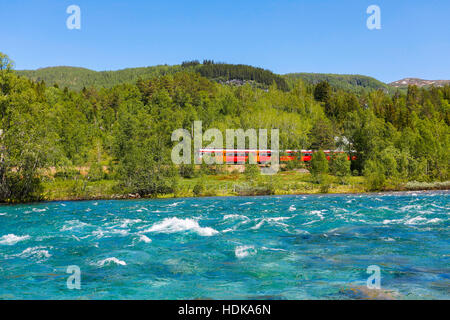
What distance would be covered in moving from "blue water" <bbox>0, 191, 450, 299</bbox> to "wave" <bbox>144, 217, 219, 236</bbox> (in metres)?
0.06

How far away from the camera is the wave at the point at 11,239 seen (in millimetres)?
19156

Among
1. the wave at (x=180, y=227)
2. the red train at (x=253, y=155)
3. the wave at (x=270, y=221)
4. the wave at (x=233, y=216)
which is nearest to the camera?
the wave at (x=180, y=227)

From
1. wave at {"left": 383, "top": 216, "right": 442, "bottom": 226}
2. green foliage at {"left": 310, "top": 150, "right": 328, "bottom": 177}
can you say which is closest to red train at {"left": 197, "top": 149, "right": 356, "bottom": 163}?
green foliage at {"left": 310, "top": 150, "right": 328, "bottom": 177}

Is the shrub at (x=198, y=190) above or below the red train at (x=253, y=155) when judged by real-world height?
below

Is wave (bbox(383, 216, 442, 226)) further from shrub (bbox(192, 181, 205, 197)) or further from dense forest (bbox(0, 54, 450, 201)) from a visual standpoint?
dense forest (bbox(0, 54, 450, 201))

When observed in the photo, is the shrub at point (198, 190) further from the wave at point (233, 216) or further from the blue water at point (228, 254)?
the wave at point (233, 216)

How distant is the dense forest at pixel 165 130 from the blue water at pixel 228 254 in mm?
13370

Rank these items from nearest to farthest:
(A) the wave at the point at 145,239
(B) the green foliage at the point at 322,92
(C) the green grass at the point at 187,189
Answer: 1. (A) the wave at the point at 145,239
2. (C) the green grass at the point at 187,189
3. (B) the green foliage at the point at 322,92

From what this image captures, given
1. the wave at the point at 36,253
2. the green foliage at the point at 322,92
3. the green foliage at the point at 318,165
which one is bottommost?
the wave at the point at 36,253

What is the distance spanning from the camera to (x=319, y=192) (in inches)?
2004

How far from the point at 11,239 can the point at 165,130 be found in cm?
6657

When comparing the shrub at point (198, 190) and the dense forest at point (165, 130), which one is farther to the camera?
the shrub at point (198, 190)

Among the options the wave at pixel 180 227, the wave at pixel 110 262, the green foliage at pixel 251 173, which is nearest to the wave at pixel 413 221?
the wave at pixel 180 227

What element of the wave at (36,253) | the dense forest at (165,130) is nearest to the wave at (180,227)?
the wave at (36,253)
